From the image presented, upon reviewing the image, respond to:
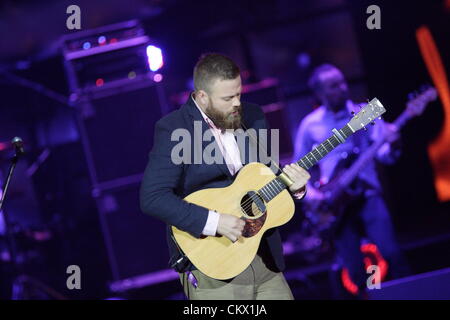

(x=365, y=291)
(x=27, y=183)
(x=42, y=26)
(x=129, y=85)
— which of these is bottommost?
(x=365, y=291)

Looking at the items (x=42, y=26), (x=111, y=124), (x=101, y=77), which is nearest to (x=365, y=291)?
(x=111, y=124)

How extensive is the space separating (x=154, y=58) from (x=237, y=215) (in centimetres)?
299

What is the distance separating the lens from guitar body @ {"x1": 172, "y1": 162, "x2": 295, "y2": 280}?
11.6 feet

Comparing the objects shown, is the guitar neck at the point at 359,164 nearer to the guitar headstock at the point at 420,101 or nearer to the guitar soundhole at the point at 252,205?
the guitar headstock at the point at 420,101

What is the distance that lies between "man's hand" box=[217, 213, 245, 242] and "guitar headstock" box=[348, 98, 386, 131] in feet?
2.92

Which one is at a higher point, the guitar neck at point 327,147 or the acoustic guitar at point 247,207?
the guitar neck at point 327,147

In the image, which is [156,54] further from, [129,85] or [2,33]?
[2,33]

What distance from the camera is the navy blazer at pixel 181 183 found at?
11.3 ft

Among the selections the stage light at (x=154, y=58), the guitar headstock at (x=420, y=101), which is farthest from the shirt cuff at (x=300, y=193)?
the stage light at (x=154, y=58)

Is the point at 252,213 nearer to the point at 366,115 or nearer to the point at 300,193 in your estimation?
the point at 300,193

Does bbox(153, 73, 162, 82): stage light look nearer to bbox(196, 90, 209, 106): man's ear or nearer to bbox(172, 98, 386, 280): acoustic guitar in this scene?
bbox(196, 90, 209, 106): man's ear

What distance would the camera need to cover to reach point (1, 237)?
7.03m

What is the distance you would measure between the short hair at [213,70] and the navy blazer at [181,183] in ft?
0.59

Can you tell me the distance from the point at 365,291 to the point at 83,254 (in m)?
3.26
